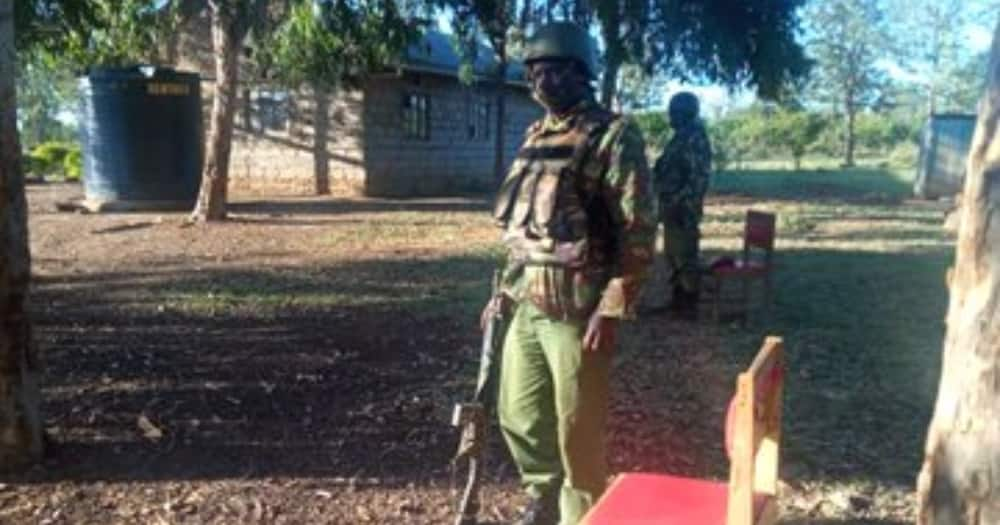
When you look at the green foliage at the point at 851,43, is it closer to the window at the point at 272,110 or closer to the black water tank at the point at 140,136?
the window at the point at 272,110

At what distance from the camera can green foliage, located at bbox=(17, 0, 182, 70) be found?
10742 millimetres

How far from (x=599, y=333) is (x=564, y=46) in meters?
0.99

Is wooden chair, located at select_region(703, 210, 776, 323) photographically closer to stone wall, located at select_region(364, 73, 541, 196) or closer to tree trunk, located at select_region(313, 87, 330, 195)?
stone wall, located at select_region(364, 73, 541, 196)

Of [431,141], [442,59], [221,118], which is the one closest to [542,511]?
[221,118]

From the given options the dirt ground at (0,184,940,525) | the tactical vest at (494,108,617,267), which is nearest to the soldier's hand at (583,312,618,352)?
the tactical vest at (494,108,617,267)

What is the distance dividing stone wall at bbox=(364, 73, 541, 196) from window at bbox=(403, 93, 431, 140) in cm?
8

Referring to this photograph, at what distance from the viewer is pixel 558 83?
3641mm

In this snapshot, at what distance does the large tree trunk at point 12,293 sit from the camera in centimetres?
461

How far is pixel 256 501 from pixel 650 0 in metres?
18.1

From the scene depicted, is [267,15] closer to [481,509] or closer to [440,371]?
[440,371]

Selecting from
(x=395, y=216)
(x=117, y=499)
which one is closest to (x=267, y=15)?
(x=395, y=216)

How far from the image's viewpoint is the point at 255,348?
7312mm

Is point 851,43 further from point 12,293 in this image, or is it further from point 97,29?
point 12,293

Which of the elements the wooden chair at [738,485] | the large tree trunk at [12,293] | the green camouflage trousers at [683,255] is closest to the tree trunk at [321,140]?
the green camouflage trousers at [683,255]
